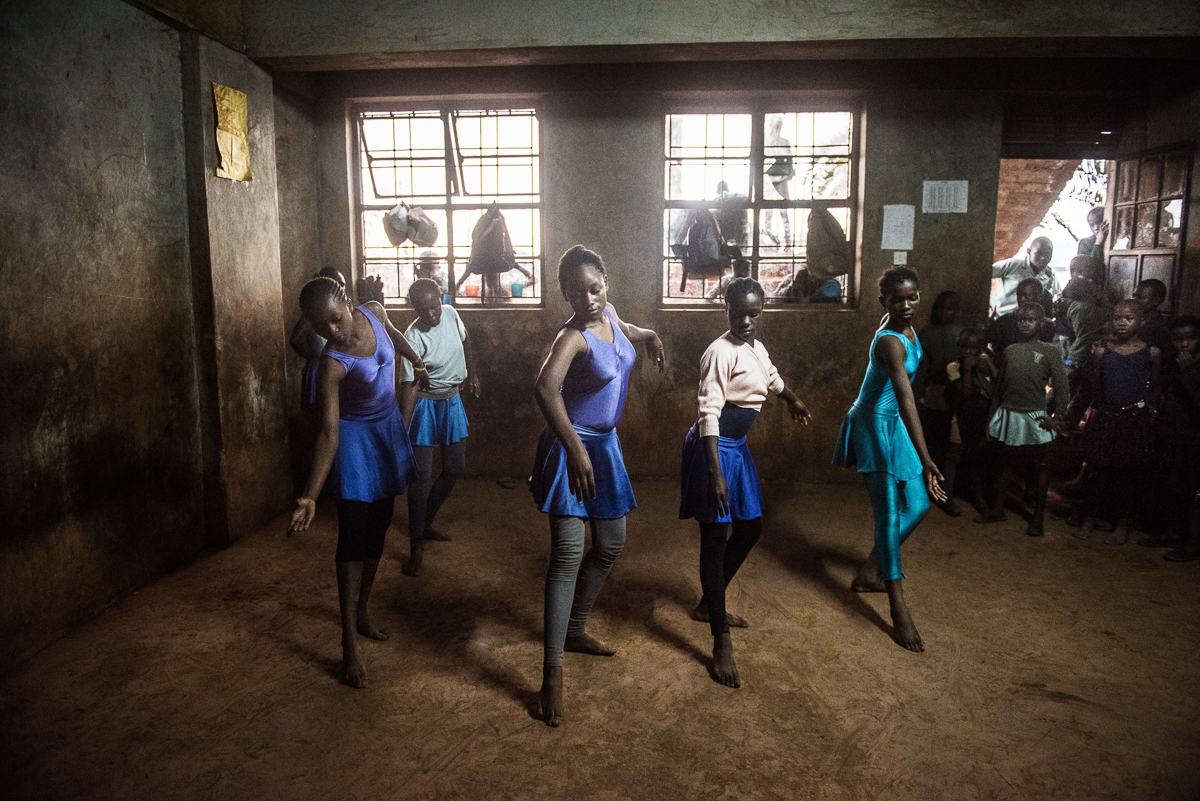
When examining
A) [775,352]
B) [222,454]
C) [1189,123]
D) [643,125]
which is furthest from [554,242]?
[1189,123]

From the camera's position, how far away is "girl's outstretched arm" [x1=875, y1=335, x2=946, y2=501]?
3.40 meters

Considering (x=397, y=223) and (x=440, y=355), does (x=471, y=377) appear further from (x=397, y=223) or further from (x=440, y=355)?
(x=397, y=223)

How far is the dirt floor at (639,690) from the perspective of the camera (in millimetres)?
2549

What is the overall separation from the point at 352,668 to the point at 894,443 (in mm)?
2616

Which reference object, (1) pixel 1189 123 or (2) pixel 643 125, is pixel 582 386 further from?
(1) pixel 1189 123

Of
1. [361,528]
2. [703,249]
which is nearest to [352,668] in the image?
[361,528]

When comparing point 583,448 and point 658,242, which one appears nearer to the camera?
point 583,448

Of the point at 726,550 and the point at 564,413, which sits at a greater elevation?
the point at 564,413

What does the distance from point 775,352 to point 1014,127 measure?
10.1 feet

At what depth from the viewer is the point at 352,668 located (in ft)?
10.4

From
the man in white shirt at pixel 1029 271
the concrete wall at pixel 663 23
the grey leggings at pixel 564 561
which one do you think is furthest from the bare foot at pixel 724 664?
the man in white shirt at pixel 1029 271

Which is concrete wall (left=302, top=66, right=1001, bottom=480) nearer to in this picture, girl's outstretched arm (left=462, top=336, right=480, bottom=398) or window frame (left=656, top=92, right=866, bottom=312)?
window frame (left=656, top=92, right=866, bottom=312)

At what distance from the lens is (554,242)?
613 cm

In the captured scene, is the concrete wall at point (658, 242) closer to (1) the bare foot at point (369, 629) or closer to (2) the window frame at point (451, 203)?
(2) the window frame at point (451, 203)
